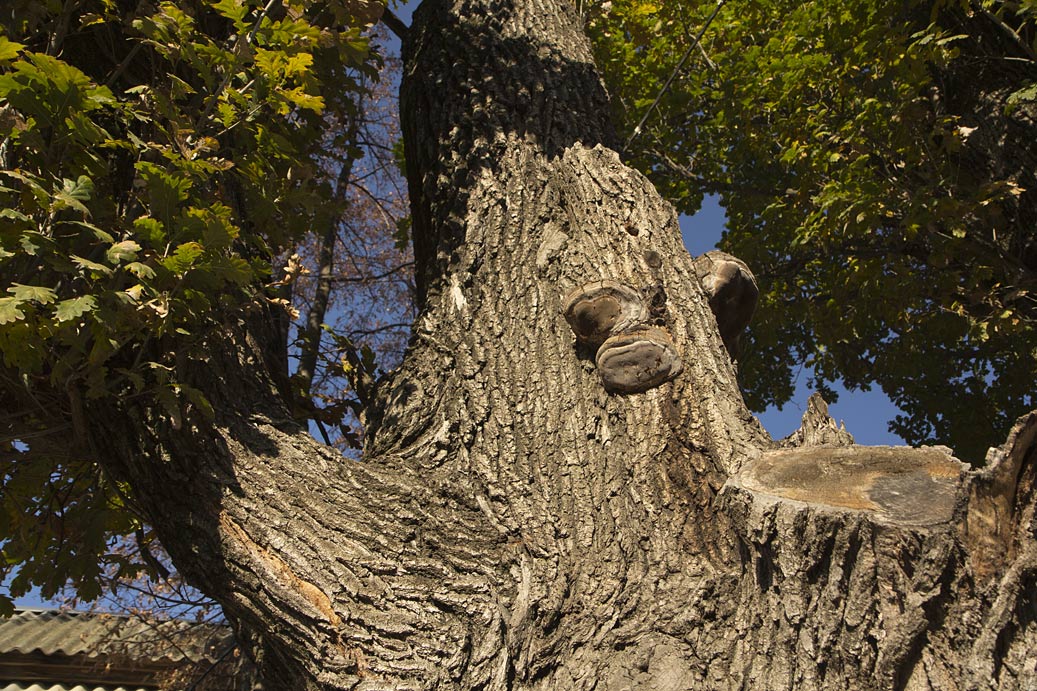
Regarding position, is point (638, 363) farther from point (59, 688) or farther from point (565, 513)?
point (59, 688)

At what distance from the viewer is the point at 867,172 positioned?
5840mm

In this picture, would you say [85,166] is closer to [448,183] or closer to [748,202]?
[448,183]

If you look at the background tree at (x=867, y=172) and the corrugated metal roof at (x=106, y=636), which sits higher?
the background tree at (x=867, y=172)

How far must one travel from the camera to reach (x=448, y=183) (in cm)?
329

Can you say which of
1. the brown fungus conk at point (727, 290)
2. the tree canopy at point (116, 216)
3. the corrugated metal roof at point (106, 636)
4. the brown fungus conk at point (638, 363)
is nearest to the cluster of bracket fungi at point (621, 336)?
the brown fungus conk at point (638, 363)

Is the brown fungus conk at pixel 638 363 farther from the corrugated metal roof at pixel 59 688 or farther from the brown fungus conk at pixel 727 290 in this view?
the corrugated metal roof at pixel 59 688

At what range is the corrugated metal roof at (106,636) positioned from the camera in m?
6.82

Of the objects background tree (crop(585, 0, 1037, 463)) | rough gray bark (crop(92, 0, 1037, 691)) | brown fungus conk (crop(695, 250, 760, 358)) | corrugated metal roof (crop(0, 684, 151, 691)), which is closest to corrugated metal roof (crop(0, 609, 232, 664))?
corrugated metal roof (crop(0, 684, 151, 691))

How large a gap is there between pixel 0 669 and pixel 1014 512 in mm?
7906

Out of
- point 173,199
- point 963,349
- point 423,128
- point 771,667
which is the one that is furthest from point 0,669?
point 963,349

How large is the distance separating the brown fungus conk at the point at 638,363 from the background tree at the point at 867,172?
2.82 m

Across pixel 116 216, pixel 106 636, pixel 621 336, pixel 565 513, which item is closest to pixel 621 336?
pixel 621 336

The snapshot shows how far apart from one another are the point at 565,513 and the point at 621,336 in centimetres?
56

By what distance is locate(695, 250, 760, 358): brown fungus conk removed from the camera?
284 cm
